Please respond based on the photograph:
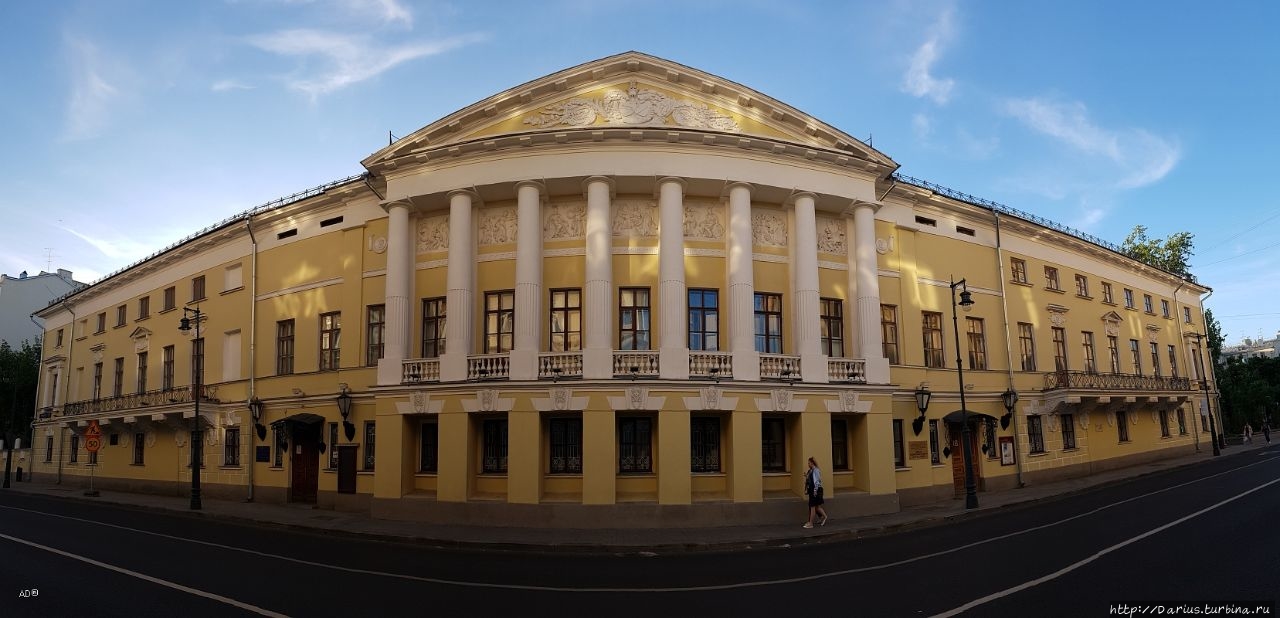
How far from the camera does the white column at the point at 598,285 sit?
720 inches

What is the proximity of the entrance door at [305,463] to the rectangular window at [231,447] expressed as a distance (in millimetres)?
3759

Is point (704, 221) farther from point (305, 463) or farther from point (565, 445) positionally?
point (305, 463)

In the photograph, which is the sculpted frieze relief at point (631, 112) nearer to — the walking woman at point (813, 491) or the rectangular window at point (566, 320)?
the rectangular window at point (566, 320)

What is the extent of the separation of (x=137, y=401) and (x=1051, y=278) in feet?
137

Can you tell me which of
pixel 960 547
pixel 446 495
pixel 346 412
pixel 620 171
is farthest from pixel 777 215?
pixel 346 412

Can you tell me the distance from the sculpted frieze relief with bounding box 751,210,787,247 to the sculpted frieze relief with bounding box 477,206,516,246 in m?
7.68

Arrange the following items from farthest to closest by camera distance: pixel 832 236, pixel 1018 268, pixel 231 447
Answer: pixel 1018 268 < pixel 231 447 < pixel 832 236

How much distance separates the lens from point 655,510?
58.0 feet

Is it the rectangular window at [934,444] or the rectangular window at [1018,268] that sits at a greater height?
the rectangular window at [1018,268]

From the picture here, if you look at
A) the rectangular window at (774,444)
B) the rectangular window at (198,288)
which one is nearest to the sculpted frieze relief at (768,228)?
the rectangular window at (774,444)

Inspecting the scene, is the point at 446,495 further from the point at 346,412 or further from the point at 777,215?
the point at 777,215

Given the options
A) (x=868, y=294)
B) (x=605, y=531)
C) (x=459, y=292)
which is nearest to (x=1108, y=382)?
(x=868, y=294)

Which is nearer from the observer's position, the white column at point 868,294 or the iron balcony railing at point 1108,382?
the white column at point 868,294

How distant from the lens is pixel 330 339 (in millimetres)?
23609
